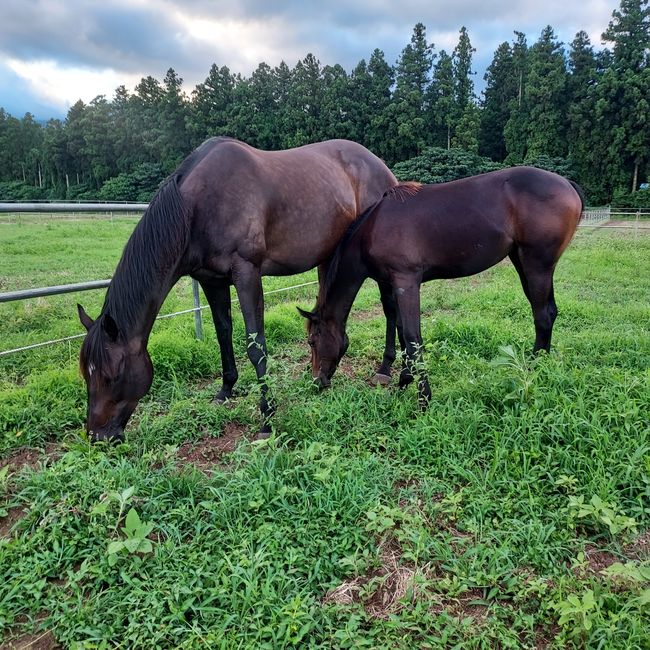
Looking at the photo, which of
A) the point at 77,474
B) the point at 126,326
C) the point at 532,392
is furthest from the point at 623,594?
the point at 126,326

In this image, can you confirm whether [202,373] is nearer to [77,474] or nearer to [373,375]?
[373,375]

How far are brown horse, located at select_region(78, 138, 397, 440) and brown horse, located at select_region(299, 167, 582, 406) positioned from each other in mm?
435

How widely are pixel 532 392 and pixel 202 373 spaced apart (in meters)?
2.88

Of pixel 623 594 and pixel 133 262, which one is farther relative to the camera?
pixel 133 262

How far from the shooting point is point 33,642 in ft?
5.37

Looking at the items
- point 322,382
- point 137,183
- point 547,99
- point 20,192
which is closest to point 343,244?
point 322,382

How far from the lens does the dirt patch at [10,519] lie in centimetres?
213

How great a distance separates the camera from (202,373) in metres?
4.31

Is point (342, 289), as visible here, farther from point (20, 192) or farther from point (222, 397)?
point (20, 192)

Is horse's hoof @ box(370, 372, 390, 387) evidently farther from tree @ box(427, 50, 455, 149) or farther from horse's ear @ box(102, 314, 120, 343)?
tree @ box(427, 50, 455, 149)

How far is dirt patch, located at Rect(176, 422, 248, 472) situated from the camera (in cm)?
279

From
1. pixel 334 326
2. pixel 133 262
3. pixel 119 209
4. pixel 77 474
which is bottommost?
pixel 77 474

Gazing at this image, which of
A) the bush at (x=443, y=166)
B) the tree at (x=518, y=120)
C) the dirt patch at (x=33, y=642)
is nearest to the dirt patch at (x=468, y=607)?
the dirt patch at (x=33, y=642)

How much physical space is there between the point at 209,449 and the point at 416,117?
40128 mm
